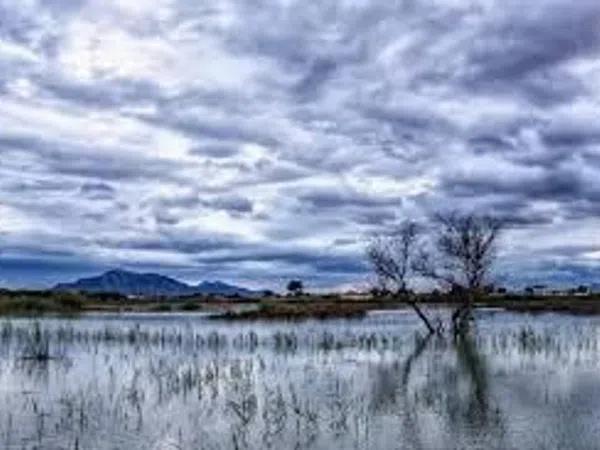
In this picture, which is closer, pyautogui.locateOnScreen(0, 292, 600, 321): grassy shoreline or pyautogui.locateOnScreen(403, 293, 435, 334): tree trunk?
pyautogui.locateOnScreen(403, 293, 435, 334): tree trunk

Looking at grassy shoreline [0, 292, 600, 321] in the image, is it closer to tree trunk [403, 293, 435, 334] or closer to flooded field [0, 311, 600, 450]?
tree trunk [403, 293, 435, 334]

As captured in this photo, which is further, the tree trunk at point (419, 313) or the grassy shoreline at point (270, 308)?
the grassy shoreline at point (270, 308)

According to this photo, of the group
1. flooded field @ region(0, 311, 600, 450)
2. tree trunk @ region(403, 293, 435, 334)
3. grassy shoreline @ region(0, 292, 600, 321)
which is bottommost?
flooded field @ region(0, 311, 600, 450)

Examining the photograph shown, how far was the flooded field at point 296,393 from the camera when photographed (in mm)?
19922

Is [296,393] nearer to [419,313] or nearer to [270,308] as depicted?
[419,313]

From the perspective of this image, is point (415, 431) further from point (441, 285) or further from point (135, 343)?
point (441, 285)

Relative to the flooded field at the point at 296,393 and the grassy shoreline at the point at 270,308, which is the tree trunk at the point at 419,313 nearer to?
the flooded field at the point at 296,393

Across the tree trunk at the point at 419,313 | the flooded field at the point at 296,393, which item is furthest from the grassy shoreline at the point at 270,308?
the flooded field at the point at 296,393

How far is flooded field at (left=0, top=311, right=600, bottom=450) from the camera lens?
784 inches

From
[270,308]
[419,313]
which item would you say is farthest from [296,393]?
[270,308]

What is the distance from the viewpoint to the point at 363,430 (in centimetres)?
2073

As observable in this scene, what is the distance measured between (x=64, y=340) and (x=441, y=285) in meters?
21.0

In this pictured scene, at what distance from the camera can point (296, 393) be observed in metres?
26.4

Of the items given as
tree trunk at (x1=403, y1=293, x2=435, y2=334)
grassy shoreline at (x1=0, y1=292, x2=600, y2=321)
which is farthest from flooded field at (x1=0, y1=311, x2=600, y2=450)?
grassy shoreline at (x1=0, y1=292, x2=600, y2=321)
